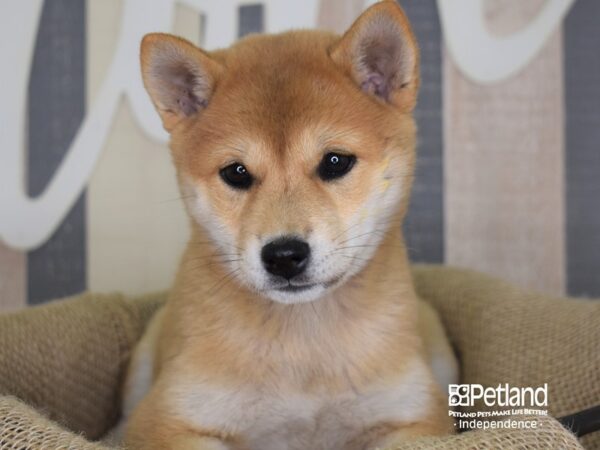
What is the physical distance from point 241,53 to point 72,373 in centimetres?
84

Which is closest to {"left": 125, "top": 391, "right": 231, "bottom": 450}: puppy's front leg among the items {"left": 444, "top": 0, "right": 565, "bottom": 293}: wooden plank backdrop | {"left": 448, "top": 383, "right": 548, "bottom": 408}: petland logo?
{"left": 448, "top": 383, "right": 548, "bottom": 408}: petland logo

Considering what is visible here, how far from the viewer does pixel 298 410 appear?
1.36 metres

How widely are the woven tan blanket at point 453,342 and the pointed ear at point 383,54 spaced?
2.05 ft

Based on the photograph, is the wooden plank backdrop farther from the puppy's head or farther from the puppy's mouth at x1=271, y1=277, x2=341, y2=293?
the puppy's mouth at x1=271, y1=277, x2=341, y2=293

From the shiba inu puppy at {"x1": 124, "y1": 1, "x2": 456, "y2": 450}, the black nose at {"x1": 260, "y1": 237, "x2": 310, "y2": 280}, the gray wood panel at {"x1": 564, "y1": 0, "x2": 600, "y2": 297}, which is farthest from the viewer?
the gray wood panel at {"x1": 564, "y1": 0, "x2": 600, "y2": 297}

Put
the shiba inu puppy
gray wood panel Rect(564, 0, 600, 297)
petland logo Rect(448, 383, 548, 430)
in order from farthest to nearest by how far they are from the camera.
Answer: gray wood panel Rect(564, 0, 600, 297)
petland logo Rect(448, 383, 548, 430)
the shiba inu puppy

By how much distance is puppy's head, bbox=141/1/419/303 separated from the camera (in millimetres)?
1242

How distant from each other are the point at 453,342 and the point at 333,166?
0.83 metres

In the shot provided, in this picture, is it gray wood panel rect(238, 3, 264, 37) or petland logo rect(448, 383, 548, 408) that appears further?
gray wood panel rect(238, 3, 264, 37)

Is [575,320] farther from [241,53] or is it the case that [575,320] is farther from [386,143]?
[241,53]

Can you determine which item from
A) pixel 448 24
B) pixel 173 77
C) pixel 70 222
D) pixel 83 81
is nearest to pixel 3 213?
pixel 70 222

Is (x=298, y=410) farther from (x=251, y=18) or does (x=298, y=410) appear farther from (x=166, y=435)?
(x=251, y=18)

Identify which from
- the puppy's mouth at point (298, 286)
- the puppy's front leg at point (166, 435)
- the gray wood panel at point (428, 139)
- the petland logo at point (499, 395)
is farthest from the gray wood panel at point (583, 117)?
the puppy's front leg at point (166, 435)

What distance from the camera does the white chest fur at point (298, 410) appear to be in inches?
53.1
